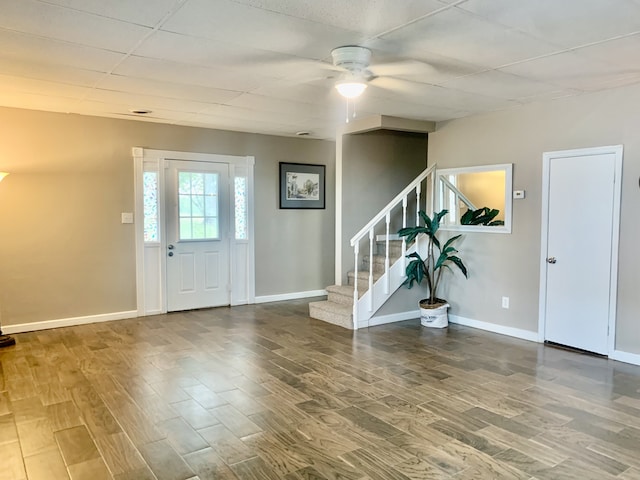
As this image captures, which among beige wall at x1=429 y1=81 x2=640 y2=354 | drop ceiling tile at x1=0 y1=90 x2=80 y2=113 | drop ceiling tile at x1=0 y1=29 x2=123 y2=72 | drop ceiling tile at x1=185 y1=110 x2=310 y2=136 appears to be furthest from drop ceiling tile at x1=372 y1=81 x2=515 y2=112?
drop ceiling tile at x1=0 y1=90 x2=80 y2=113

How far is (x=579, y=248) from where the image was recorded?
4.57 m

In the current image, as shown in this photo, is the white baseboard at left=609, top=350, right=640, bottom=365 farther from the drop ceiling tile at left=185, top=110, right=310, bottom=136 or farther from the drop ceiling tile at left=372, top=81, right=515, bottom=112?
the drop ceiling tile at left=185, top=110, right=310, bottom=136

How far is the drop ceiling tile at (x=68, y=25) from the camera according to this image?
100 inches

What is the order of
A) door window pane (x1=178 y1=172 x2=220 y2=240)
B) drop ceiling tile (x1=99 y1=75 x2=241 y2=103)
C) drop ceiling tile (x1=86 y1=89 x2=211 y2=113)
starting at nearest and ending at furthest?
drop ceiling tile (x1=99 y1=75 x2=241 y2=103), drop ceiling tile (x1=86 y1=89 x2=211 y2=113), door window pane (x1=178 y1=172 x2=220 y2=240)

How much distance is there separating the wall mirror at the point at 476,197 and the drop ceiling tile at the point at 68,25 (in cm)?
391

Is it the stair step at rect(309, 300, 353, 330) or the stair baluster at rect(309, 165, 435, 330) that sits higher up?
the stair baluster at rect(309, 165, 435, 330)

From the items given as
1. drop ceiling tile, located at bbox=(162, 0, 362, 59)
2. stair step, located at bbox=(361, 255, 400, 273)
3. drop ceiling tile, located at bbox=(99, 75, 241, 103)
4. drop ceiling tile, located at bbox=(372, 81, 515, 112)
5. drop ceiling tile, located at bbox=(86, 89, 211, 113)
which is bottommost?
stair step, located at bbox=(361, 255, 400, 273)

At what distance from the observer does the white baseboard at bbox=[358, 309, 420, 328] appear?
5562mm

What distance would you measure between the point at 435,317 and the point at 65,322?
169 inches

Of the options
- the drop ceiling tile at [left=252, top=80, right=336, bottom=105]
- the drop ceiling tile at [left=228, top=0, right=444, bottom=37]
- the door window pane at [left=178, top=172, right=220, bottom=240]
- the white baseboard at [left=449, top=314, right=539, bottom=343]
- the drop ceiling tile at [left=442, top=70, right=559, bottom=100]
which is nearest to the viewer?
the drop ceiling tile at [left=228, top=0, right=444, bottom=37]

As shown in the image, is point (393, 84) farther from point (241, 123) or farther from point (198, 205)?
point (198, 205)

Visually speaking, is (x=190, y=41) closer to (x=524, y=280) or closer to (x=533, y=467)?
(x=533, y=467)

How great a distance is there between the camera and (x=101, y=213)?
18.6 feet

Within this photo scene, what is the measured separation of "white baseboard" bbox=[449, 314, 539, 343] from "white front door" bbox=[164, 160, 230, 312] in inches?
124
